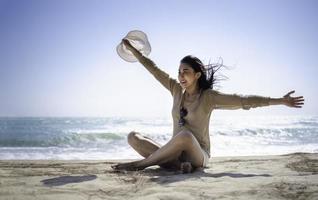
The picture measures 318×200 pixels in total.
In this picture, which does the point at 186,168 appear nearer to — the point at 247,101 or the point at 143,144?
the point at 143,144

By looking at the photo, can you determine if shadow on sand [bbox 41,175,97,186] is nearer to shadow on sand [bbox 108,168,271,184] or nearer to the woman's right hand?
shadow on sand [bbox 108,168,271,184]

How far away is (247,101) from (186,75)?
2.82 ft

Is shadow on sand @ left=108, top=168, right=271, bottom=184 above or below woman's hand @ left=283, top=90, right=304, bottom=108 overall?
below

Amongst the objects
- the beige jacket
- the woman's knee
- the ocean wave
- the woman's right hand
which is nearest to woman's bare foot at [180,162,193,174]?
the woman's knee

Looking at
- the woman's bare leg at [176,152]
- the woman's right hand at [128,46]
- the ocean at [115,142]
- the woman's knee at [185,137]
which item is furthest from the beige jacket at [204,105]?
the ocean at [115,142]

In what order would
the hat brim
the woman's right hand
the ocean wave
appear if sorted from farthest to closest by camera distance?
1. the ocean wave
2. the hat brim
3. the woman's right hand

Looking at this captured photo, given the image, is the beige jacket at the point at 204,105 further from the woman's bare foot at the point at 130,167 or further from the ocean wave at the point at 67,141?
the ocean wave at the point at 67,141

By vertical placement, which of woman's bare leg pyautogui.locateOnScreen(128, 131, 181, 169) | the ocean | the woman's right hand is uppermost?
the woman's right hand

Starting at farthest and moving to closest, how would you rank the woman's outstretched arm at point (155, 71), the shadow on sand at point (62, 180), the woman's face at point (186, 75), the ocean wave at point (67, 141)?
the ocean wave at point (67, 141), the woman's outstretched arm at point (155, 71), the woman's face at point (186, 75), the shadow on sand at point (62, 180)

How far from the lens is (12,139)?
18.8 metres

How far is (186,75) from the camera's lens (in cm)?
427

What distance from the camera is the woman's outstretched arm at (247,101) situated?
3809 mm

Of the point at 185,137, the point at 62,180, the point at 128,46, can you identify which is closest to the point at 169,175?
the point at 185,137

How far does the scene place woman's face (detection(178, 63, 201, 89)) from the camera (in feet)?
14.0
